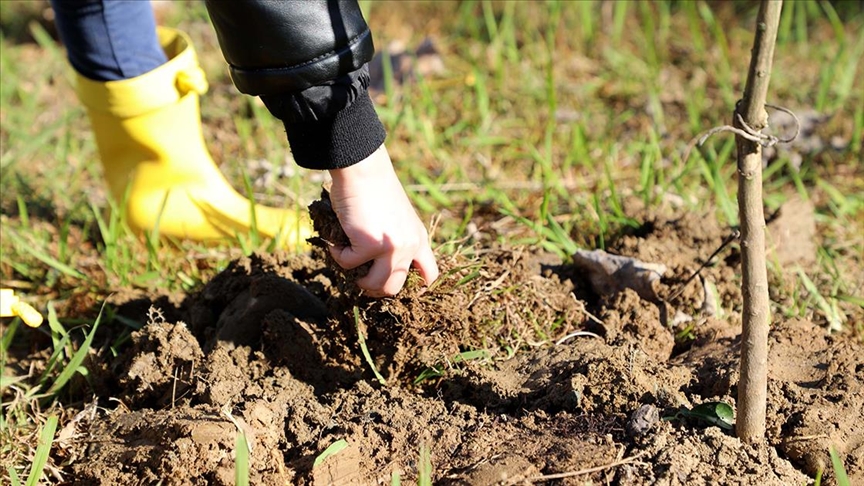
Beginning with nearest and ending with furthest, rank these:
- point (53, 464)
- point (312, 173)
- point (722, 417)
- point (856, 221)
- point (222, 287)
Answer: point (722, 417) → point (53, 464) → point (222, 287) → point (856, 221) → point (312, 173)

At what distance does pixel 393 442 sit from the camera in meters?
1.69

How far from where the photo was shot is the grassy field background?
2.37m

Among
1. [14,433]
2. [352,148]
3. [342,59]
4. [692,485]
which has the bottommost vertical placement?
[14,433]

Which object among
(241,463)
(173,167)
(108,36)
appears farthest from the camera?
(173,167)

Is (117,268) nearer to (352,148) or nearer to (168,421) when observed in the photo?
(168,421)

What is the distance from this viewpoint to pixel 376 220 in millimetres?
1664

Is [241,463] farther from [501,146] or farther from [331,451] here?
[501,146]

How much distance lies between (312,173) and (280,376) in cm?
123

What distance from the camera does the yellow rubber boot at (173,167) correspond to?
2.50m

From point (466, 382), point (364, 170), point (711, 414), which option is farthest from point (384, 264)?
point (711, 414)

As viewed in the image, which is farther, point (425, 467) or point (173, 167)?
point (173, 167)

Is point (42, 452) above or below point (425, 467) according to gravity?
below

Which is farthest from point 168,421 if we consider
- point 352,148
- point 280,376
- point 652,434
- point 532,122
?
point 532,122

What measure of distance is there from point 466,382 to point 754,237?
0.67 meters
